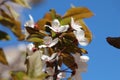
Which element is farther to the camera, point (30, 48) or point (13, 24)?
point (13, 24)

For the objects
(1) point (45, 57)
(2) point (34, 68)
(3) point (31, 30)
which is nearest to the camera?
(2) point (34, 68)

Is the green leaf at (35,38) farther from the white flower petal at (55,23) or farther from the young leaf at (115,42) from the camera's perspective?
the young leaf at (115,42)

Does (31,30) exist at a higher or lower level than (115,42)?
higher

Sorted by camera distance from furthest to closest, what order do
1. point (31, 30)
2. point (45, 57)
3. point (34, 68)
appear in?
point (31, 30)
point (45, 57)
point (34, 68)

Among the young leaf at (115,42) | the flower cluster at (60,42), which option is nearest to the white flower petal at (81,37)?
the flower cluster at (60,42)

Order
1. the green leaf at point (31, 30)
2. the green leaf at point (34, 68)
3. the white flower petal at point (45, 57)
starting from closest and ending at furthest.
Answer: the green leaf at point (34, 68) < the white flower petal at point (45, 57) < the green leaf at point (31, 30)

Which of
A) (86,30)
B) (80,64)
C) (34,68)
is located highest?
(86,30)

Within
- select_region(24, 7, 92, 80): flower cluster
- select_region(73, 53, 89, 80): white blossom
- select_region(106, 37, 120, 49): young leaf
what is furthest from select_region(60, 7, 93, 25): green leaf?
select_region(106, 37, 120, 49): young leaf

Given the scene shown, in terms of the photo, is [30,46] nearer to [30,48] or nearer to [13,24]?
[30,48]

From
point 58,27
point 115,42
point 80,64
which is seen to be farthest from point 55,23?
point 115,42

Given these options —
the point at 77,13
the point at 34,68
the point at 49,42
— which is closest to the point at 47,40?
the point at 49,42
